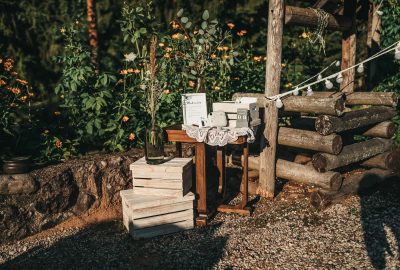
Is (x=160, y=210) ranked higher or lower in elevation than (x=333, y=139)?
lower

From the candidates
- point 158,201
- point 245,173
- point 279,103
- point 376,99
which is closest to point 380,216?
point 245,173

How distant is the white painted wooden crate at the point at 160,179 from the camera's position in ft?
17.0

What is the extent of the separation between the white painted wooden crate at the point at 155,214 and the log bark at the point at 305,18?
280cm

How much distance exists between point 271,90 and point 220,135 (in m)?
1.24

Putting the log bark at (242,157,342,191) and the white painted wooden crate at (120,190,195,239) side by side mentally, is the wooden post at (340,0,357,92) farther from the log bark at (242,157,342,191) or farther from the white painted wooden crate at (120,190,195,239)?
the white painted wooden crate at (120,190,195,239)

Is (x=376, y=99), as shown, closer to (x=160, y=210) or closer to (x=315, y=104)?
(x=315, y=104)

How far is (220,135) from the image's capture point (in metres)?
5.29

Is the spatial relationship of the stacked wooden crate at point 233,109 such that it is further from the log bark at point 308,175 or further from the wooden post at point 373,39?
the wooden post at point 373,39

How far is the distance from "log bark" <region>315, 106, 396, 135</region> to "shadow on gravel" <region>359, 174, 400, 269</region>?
861 mm

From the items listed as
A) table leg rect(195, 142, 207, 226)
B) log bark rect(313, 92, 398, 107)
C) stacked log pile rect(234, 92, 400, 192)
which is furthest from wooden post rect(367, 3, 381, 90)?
table leg rect(195, 142, 207, 226)

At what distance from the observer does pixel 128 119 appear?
21.0 feet

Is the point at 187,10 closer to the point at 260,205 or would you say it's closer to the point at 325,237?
the point at 260,205

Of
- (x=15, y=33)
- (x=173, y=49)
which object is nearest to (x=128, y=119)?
(x=173, y=49)

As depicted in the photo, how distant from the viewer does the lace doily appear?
5270 mm
